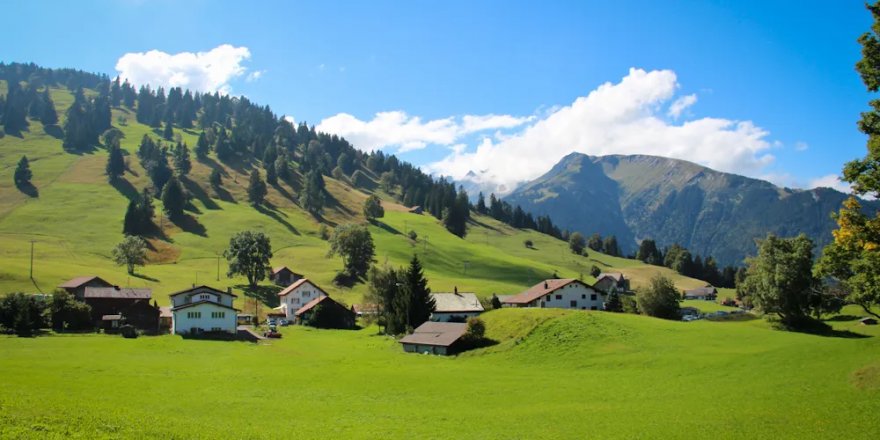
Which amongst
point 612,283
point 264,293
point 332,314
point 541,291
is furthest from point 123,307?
point 612,283

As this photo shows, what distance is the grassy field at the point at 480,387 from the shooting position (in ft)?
97.6

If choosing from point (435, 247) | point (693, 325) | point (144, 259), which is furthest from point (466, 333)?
point (435, 247)

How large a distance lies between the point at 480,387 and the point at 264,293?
91.6m

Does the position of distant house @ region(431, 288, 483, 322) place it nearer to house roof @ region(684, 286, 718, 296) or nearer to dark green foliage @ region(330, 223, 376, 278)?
dark green foliage @ region(330, 223, 376, 278)

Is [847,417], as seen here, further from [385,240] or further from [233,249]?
[385,240]

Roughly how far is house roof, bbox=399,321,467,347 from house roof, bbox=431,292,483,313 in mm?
23045

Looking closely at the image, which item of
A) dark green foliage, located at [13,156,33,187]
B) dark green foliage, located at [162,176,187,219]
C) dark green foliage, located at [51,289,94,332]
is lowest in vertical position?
dark green foliage, located at [51,289,94,332]

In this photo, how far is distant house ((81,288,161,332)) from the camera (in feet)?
287

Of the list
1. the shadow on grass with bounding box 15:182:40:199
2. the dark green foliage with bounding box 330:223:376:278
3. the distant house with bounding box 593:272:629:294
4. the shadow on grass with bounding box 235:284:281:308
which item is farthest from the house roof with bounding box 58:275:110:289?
the distant house with bounding box 593:272:629:294

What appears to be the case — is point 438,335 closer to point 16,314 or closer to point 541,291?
point 541,291

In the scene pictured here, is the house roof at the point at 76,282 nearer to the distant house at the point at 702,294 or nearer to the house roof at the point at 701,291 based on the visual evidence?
the distant house at the point at 702,294

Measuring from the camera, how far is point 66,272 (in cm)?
11206

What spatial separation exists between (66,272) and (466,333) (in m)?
A: 85.2

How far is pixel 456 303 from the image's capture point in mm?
101812
